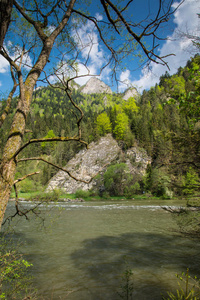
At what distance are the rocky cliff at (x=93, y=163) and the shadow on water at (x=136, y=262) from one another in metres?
47.6

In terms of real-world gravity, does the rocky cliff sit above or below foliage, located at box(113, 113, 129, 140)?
below

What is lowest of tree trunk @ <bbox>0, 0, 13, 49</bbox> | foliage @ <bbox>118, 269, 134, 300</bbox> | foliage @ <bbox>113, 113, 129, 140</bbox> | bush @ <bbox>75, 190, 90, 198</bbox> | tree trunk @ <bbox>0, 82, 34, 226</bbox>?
bush @ <bbox>75, 190, 90, 198</bbox>

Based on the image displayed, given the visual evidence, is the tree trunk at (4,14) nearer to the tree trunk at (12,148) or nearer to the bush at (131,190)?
the tree trunk at (12,148)

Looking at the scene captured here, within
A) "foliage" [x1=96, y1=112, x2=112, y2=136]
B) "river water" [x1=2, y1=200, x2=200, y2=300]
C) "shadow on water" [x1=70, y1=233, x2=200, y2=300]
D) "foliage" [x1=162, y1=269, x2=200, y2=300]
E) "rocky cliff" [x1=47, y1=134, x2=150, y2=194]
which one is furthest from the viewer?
"foliage" [x1=96, y1=112, x2=112, y2=136]

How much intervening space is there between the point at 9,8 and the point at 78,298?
6.81 metres

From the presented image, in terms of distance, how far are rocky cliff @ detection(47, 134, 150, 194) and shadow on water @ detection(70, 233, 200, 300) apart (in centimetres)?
4763

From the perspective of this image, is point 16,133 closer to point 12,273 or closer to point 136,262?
point 12,273

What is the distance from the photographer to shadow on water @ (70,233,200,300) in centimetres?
592

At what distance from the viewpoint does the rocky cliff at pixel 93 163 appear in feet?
198

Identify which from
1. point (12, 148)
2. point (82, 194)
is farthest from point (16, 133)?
point (82, 194)

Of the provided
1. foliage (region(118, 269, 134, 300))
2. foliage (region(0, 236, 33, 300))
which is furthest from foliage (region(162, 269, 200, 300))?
foliage (region(0, 236, 33, 300))

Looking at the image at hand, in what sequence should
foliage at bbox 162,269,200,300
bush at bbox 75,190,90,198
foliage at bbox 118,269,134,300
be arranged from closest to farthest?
foliage at bbox 162,269,200,300, foliage at bbox 118,269,134,300, bush at bbox 75,190,90,198

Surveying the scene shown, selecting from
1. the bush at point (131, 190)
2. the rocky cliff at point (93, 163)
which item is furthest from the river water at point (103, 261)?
the rocky cliff at point (93, 163)

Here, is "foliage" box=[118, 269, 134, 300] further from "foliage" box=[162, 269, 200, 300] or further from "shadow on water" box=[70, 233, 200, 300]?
"foliage" box=[162, 269, 200, 300]
